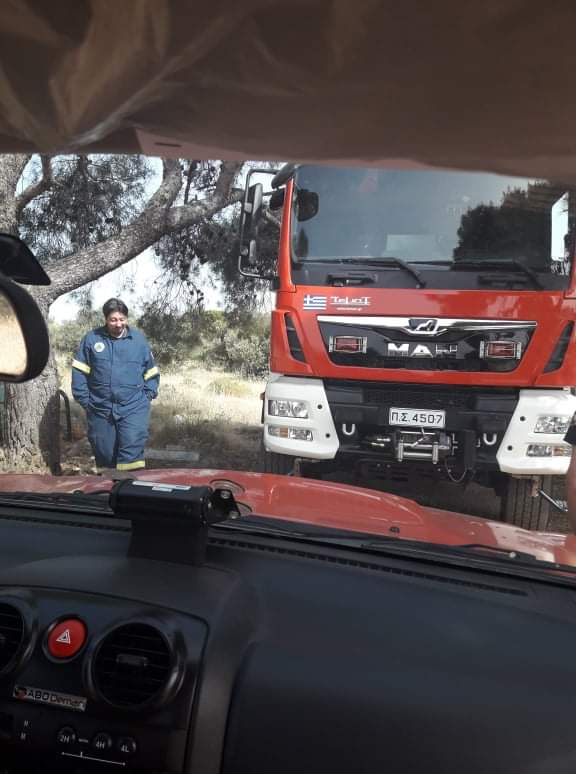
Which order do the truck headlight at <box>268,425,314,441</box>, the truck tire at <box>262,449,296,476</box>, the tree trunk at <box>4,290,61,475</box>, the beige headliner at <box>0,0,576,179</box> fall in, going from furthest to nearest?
1. the tree trunk at <box>4,290,61,475</box>
2. the truck tire at <box>262,449,296,476</box>
3. the truck headlight at <box>268,425,314,441</box>
4. the beige headliner at <box>0,0,576,179</box>

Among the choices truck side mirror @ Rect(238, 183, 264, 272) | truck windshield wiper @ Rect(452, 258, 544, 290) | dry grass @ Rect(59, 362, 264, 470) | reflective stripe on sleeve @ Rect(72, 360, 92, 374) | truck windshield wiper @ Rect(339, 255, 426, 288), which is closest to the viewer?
truck windshield wiper @ Rect(452, 258, 544, 290)

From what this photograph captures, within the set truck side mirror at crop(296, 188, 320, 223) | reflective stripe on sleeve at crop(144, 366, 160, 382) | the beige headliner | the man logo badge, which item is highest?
truck side mirror at crop(296, 188, 320, 223)

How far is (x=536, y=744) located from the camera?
1.52 metres

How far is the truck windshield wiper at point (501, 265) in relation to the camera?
17.1 feet

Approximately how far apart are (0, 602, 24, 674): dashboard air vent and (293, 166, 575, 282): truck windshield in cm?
410

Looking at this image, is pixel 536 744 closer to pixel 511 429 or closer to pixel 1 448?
pixel 511 429

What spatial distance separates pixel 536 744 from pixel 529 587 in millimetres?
518

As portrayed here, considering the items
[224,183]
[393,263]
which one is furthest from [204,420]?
[393,263]

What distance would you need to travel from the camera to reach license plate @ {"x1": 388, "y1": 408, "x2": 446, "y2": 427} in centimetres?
538

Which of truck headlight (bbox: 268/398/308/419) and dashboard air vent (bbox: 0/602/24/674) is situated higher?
truck headlight (bbox: 268/398/308/419)

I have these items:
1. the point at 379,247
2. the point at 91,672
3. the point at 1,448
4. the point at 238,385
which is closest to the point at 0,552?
the point at 91,672

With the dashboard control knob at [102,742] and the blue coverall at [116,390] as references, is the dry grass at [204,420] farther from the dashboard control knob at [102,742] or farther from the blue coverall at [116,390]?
the dashboard control knob at [102,742]

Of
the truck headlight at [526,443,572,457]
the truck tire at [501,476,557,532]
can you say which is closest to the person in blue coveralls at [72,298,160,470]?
the truck tire at [501,476,557,532]

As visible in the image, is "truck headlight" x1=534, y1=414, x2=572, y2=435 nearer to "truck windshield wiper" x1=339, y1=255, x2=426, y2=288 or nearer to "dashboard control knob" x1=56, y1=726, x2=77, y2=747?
"truck windshield wiper" x1=339, y1=255, x2=426, y2=288
